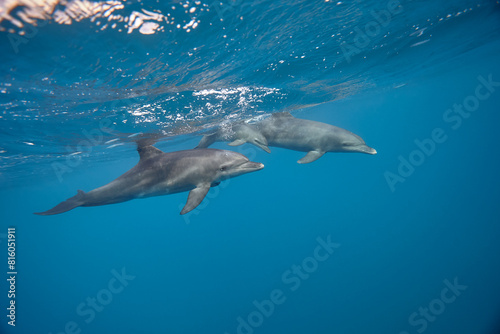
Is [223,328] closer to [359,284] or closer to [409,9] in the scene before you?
[359,284]

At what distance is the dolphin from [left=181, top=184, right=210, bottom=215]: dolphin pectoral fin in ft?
12.0

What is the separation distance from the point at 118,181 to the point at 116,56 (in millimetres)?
3459

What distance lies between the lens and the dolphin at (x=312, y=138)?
8438 millimetres

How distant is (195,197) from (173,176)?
968 mm

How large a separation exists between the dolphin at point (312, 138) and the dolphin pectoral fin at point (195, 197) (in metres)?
3.65

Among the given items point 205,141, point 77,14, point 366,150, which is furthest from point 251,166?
point 77,14

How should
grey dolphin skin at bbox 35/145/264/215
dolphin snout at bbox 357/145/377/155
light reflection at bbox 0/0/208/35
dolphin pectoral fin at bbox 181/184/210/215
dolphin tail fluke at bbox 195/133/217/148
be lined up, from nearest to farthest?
light reflection at bbox 0/0/208/35 → dolphin pectoral fin at bbox 181/184/210/215 → grey dolphin skin at bbox 35/145/264/215 → dolphin snout at bbox 357/145/377/155 → dolphin tail fluke at bbox 195/133/217/148

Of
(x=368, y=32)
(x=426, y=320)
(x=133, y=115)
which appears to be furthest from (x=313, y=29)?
(x=426, y=320)

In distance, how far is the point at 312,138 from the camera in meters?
8.72

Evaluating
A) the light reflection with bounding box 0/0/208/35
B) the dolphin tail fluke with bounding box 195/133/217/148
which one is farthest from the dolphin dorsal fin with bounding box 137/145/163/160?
the dolphin tail fluke with bounding box 195/133/217/148

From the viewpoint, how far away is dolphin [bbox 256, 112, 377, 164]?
8.44 meters

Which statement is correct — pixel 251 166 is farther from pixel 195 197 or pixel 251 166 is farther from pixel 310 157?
pixel 310 157

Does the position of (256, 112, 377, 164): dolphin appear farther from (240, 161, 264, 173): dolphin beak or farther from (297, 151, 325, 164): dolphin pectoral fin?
(240, 161, 264, 173): dolphin beak

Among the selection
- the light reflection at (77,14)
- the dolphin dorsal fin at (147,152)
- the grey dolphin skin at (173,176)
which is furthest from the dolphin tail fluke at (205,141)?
the light reflection at (77,14)
